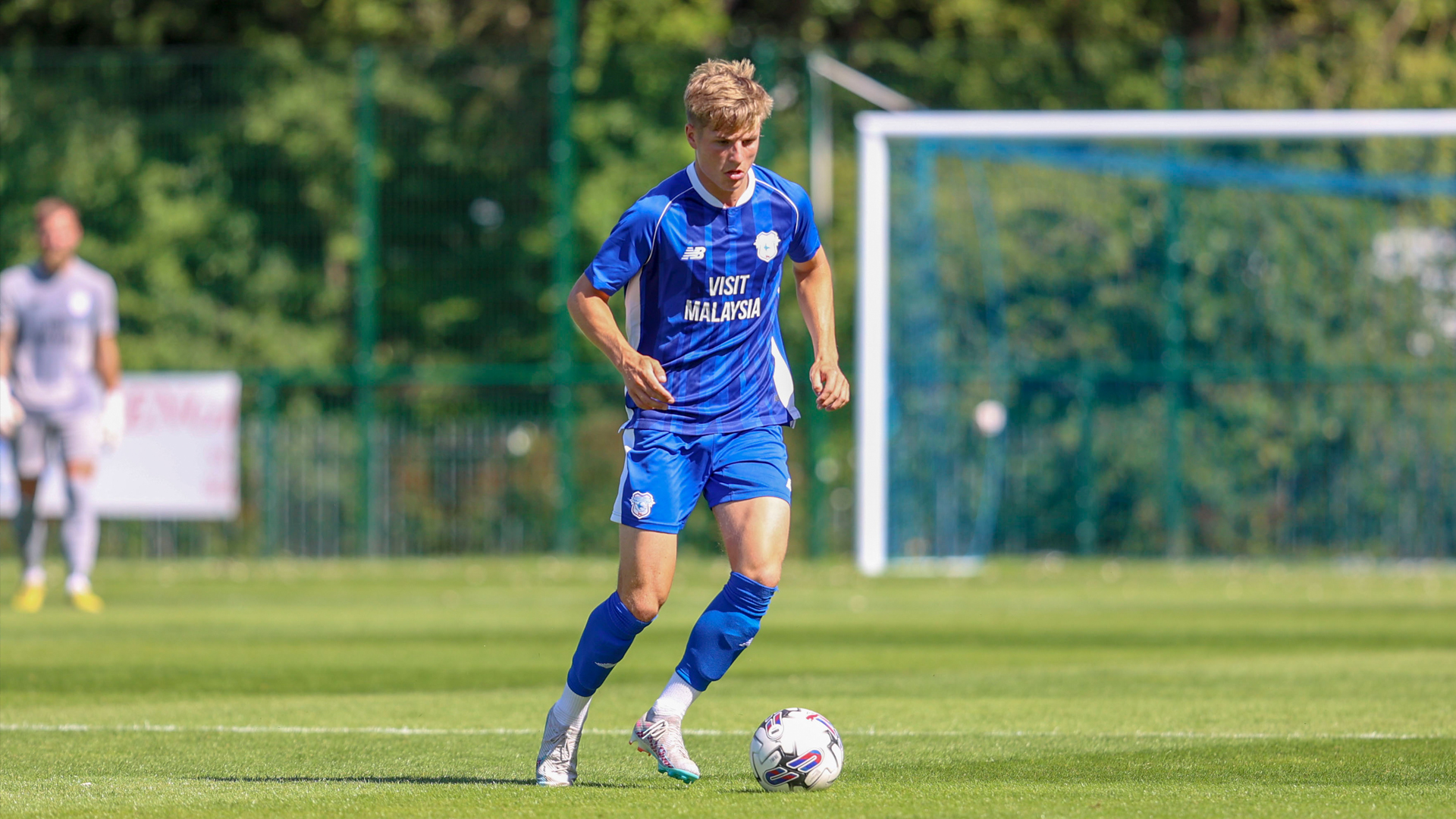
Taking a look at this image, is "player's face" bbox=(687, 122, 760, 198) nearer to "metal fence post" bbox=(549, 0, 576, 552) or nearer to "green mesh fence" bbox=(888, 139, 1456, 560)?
"green mesh fence" bbox=(888, 139, 1456, 560)

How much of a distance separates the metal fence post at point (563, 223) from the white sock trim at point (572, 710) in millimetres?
13236

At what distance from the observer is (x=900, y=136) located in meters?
17.5

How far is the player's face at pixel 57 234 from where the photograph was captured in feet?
41.2

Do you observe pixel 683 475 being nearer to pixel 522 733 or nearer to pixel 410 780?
pixel 410 780

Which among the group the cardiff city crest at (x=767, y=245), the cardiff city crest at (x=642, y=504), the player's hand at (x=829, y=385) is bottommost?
the cardiff city crest at (x=642, y=504)

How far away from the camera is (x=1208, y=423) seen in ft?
60.3

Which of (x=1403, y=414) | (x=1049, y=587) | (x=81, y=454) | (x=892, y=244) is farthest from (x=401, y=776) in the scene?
(x=1403, y=414)

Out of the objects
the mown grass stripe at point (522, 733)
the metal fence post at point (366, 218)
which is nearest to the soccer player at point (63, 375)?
the mown grass stripe at point (522, 733)

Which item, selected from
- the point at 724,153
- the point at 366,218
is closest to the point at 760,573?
the point at 724,153

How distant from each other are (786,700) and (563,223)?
38.8ft

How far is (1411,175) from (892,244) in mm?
4708

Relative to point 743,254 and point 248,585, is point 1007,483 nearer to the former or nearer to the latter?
point 248,585

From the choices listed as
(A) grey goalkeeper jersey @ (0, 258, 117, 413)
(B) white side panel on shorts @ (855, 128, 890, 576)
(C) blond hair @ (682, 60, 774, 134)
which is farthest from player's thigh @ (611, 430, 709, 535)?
(B) white side panel on shorts @ (855, 128, 890, 576)

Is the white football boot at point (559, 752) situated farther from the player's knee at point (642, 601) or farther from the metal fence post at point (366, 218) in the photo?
the metal fence post at point (366, 218)
